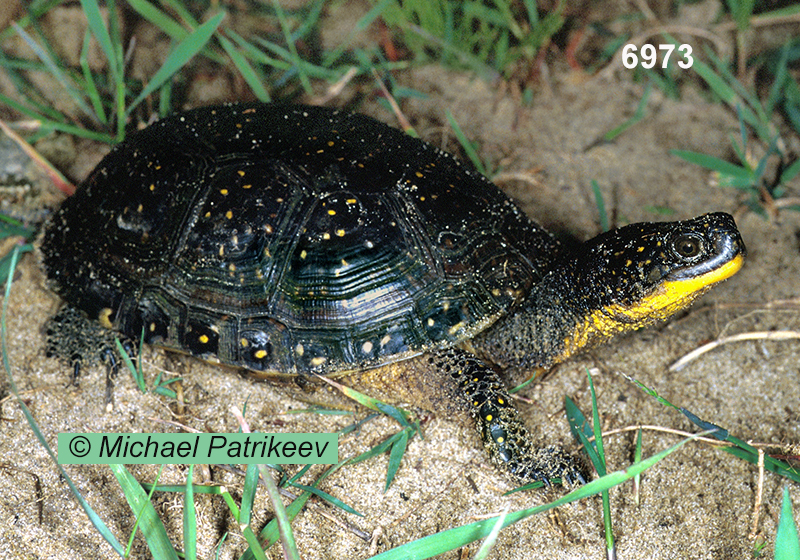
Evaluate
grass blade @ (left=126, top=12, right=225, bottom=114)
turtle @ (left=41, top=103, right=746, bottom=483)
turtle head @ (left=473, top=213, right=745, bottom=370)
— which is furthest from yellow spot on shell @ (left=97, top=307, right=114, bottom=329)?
turtle head @ (left=473, top=213, right=745, bottom=370)

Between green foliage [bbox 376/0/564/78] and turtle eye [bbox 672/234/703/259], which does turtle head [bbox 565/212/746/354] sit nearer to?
turtle eye [bbox 672/234/703/259]

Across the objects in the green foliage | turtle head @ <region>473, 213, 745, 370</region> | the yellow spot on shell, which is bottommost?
turtle head @ <region>473, 213, 745, 370</region>

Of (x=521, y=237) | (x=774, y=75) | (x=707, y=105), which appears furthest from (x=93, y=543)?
(x=774, y=75)

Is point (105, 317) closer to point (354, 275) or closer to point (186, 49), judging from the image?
point (354, 275)

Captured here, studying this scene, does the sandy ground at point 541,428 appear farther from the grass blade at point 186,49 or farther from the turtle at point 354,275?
the grass blade at point 186,49

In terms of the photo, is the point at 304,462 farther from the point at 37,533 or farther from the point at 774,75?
the point at 774,75

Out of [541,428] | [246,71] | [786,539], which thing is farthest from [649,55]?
[786,539]
